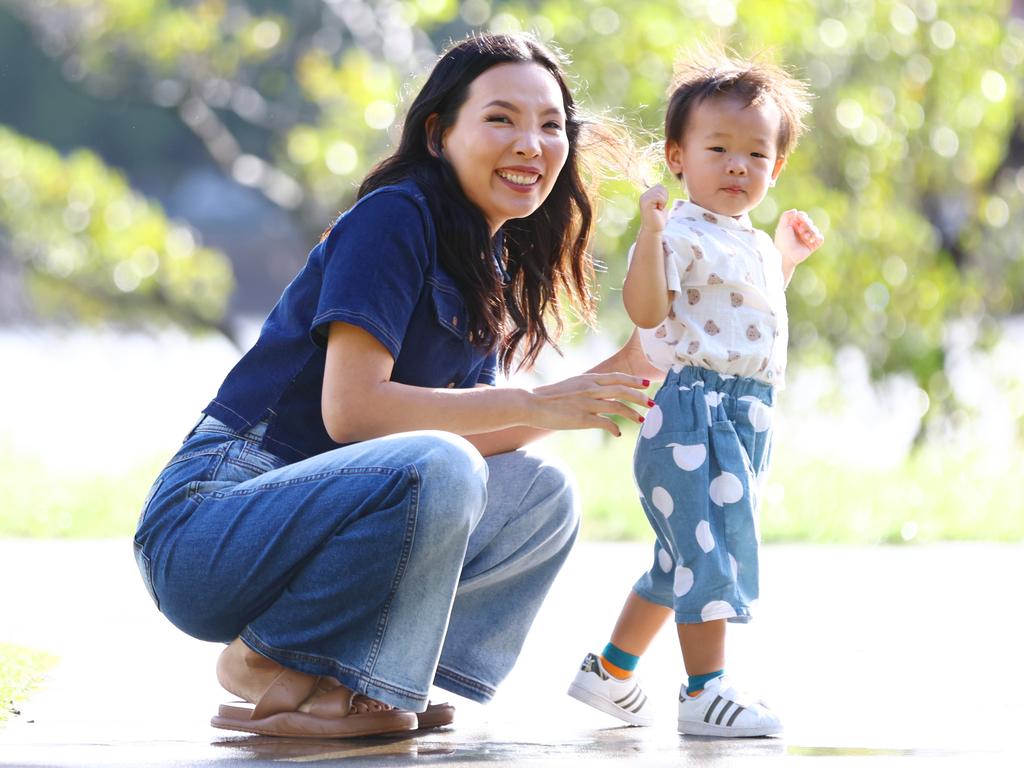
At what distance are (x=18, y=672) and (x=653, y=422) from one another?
4.58 feet

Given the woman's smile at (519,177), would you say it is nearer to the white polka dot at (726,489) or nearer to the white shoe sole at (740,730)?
the white polka dot at (726,489)

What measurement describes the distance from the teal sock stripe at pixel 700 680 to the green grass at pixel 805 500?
3034 mm

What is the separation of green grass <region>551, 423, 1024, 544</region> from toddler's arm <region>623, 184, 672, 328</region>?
10.0ft

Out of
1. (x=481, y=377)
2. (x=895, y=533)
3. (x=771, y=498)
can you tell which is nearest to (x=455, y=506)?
(x=481, y=377)

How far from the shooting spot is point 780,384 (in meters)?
3.01

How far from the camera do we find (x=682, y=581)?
2.86m

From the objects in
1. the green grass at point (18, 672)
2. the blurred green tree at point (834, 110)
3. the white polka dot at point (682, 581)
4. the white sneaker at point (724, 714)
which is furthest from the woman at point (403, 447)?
the blurred green tree at point (834, 110)

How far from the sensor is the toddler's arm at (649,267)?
2848mm

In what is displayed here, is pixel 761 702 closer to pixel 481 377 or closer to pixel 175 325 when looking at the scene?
pixel 481 377

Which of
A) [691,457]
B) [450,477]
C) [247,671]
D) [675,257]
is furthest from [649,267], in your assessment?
[247,671]

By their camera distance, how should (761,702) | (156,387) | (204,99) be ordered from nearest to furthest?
(761,702)
(204,99)
(156,387)

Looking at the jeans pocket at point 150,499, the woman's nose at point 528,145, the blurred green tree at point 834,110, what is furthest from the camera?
the blurred green tree at point 834,110

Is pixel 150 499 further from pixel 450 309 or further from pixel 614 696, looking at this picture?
pixel 614 696

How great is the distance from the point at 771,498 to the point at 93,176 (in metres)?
3.90
